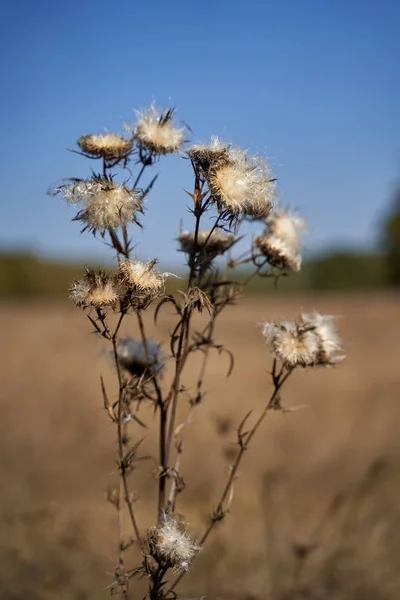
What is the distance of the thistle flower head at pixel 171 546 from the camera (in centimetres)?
193

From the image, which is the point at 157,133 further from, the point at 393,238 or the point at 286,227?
the point at 393,238

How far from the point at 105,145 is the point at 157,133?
159 millimetres

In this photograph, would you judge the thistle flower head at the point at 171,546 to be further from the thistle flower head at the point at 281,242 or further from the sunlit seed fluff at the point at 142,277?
the thistle flower head at the point at 281,242

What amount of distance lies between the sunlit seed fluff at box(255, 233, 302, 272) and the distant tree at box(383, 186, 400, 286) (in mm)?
39581

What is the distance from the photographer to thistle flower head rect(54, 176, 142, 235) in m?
1.92

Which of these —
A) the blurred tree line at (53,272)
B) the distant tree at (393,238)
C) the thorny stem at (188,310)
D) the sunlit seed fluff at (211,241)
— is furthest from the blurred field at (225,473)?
the distant tree at (393,238)

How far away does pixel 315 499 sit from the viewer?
21.0 ft

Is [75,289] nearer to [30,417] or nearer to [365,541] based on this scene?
[365,541]

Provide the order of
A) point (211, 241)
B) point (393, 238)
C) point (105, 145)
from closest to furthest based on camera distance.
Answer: point (105, 145), point (211, 241), point (393, 238)

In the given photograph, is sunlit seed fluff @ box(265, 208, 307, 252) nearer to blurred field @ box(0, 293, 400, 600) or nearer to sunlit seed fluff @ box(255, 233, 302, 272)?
sunlit seed fluff @ box(255, 233, 302, 272)

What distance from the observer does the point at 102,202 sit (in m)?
1.92

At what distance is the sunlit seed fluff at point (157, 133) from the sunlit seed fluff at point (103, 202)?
8.1 inches

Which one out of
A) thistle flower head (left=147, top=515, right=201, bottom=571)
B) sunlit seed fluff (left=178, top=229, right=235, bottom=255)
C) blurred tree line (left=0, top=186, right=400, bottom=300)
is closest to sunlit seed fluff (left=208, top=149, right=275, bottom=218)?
sunlit seed fluff (left=178, top=229, right=235, bottom=255)

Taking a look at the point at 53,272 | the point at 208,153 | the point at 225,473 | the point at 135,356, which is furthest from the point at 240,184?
the point at 53,272
